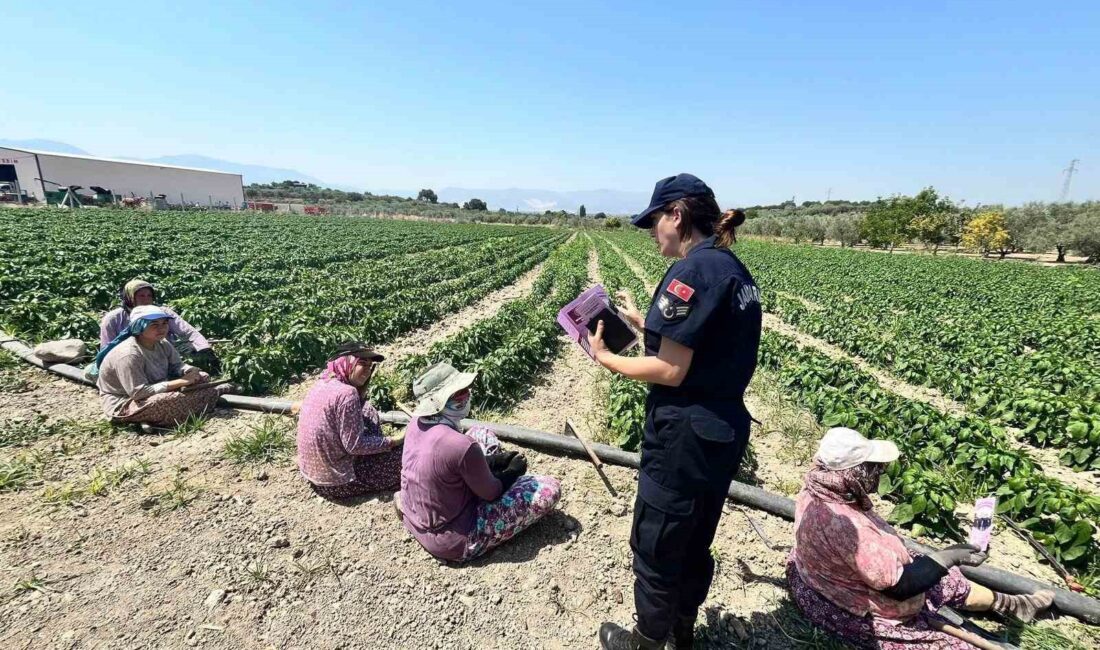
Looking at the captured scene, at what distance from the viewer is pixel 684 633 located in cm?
275

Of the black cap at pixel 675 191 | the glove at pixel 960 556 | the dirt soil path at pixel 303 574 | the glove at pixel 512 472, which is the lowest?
the dirt soil path at pixel 303 574

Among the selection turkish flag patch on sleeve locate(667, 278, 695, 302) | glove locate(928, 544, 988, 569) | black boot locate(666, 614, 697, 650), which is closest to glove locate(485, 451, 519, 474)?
black boot locate(666, 614, 697, 650)

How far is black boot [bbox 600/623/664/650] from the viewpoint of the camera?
2.58 m

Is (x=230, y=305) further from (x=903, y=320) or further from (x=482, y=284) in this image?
(x=903, y=320)

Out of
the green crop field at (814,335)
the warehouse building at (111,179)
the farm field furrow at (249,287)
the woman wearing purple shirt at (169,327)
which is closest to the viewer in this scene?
the green crop field at (814,335)

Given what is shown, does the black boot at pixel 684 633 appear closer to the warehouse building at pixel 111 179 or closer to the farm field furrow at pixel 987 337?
the farm field furrow at pixel 987 337

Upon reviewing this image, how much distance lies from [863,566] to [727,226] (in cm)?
197

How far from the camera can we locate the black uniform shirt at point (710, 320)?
202cm

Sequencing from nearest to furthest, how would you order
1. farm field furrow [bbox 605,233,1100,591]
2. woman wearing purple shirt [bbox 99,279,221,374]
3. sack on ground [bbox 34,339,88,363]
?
farm field furrow [bbox 605,233,1100,591] < woman wearing purple shirt [bbox 99,279,221,374] < sack on ground [bbox 34,339,88,363]

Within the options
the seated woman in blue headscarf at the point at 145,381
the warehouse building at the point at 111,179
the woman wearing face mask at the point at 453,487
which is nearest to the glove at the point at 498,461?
the woman wearing face mask at the point at 453,487

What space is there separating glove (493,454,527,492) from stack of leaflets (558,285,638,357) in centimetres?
174

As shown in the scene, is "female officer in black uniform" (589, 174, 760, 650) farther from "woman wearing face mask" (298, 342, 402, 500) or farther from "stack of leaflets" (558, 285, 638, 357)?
"woman wearing face mask" (298, 342, 402, 500)

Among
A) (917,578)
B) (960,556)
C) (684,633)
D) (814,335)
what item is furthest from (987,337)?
(684,633)

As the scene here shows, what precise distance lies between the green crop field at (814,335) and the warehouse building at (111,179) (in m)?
43.8
